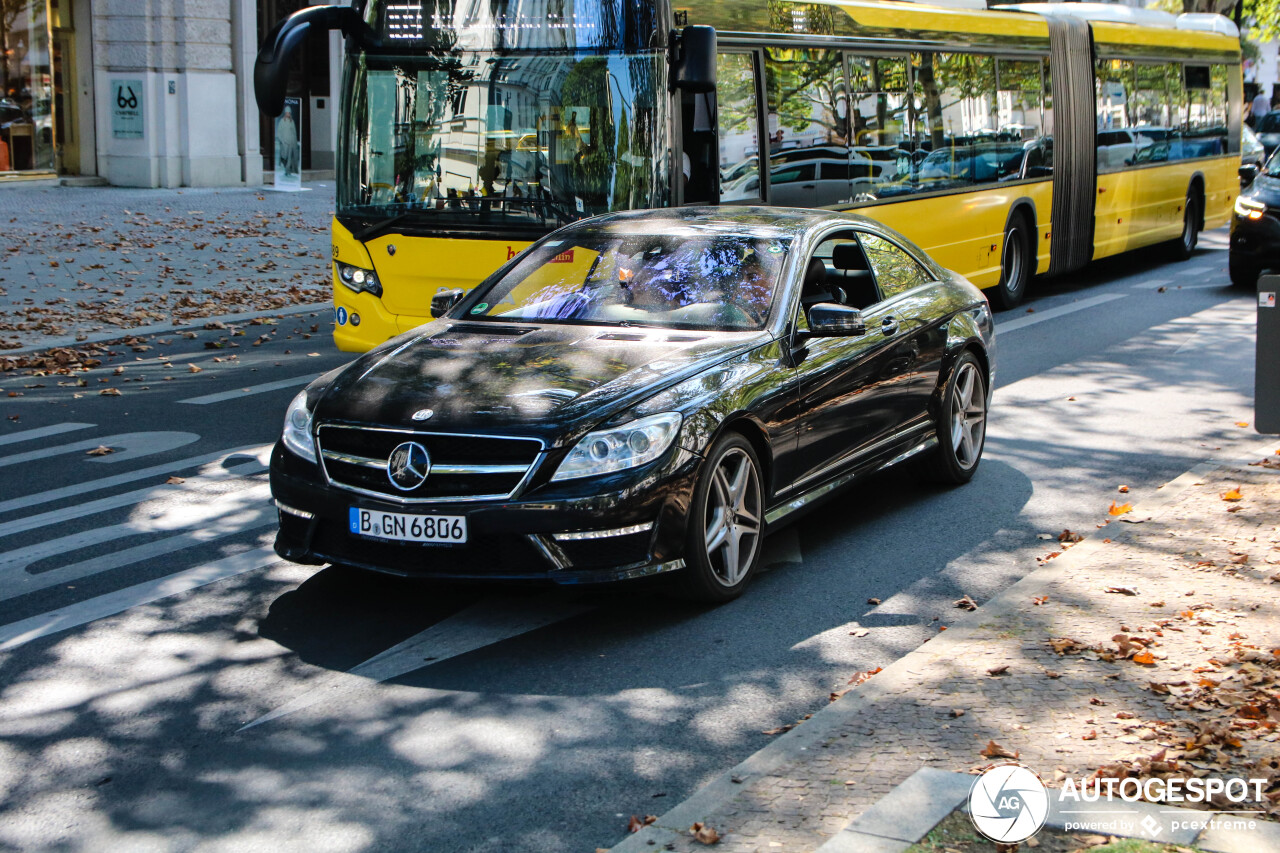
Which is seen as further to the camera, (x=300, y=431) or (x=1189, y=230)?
(x=1189, y=230)

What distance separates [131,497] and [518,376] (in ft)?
9.79

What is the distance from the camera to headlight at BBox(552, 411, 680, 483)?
573cm

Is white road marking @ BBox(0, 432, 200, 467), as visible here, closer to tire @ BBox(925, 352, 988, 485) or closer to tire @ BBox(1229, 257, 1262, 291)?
tire @ BBox(925, 352, 988, 485)

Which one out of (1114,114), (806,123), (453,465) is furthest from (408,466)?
(1114,114)

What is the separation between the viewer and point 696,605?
6.27 meters

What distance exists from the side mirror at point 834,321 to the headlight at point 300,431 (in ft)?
7.23

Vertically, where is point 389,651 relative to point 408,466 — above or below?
below

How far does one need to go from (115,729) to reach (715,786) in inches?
79.4

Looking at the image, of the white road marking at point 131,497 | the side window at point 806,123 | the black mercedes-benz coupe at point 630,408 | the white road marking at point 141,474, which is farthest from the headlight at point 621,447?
the side window at point 806,123

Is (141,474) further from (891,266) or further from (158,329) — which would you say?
(158,329)

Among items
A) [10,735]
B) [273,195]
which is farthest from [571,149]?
[273,195]

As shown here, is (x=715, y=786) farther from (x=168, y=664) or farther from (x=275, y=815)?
(x=168, y=664)

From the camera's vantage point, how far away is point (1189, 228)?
70.4ft

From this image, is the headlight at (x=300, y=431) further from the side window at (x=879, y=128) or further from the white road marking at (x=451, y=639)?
the side window at (x=879, y=128)
